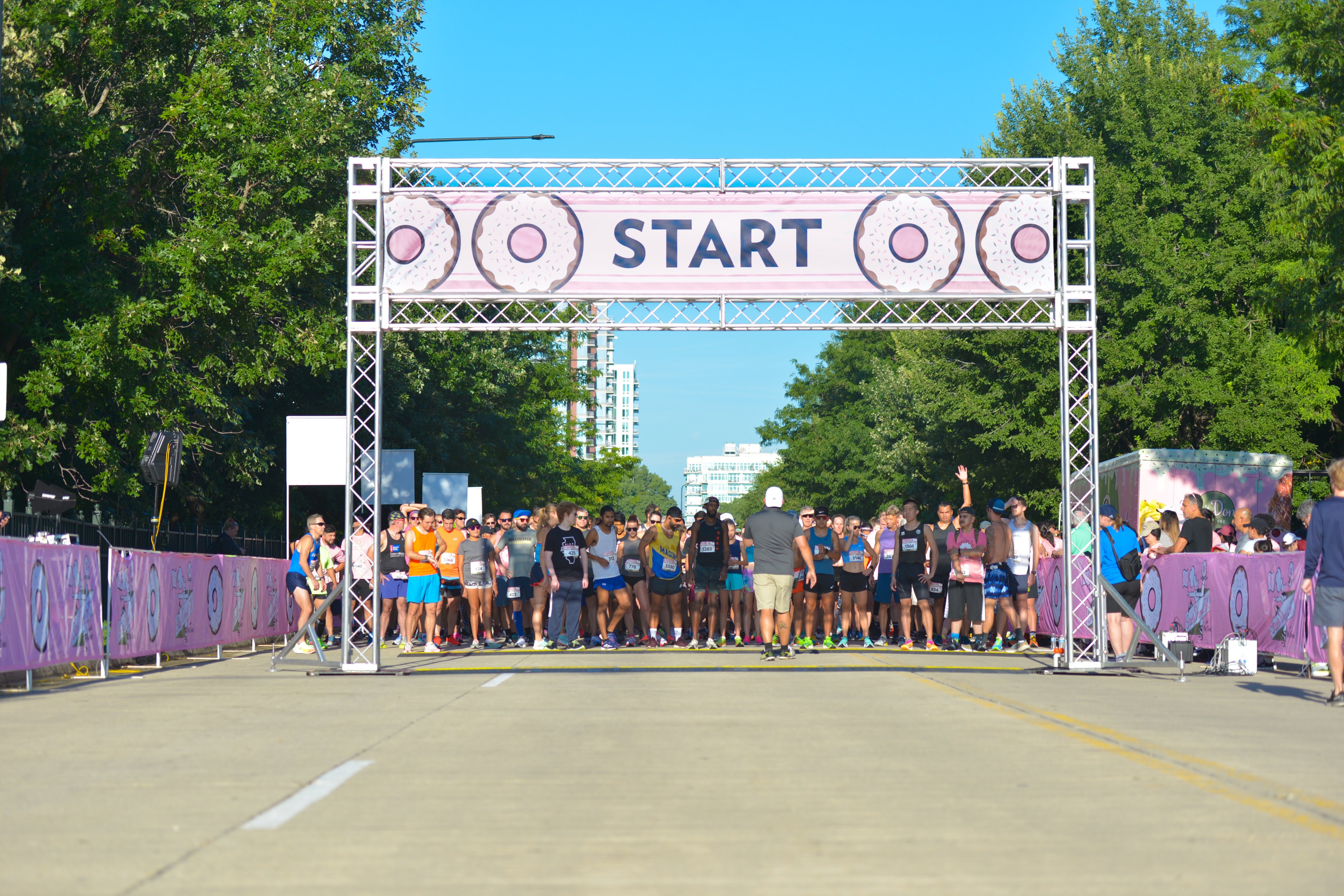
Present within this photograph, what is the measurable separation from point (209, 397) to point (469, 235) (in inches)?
461

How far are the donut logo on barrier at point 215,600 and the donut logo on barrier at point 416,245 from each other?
4.90 metres

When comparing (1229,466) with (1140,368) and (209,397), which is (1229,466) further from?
(209,397)

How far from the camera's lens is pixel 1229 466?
27719mm

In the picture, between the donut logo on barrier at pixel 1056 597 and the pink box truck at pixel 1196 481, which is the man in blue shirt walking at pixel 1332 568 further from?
the pink box truck at pixel 1196 481

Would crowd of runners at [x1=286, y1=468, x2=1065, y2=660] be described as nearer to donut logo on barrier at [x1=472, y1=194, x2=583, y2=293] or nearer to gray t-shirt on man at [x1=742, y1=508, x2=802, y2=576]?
gray t-shirt on man at [x1=742, y1=508, x2=802, y2=576]

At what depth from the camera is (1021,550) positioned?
20734mm

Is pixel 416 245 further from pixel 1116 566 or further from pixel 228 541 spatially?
pixel 228 541

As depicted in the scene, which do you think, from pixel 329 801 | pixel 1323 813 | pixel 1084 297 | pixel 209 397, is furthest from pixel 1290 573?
pixel 209 397

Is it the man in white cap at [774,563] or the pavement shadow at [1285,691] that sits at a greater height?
the man in white cap at [774,563]

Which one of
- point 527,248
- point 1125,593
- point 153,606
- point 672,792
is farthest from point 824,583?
point 672,792

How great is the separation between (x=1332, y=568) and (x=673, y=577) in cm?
1103

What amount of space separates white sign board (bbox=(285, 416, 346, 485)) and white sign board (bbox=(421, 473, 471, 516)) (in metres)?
7.77

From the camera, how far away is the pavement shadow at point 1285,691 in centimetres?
1334

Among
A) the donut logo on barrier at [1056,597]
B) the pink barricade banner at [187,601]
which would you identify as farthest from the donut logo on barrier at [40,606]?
the donut logo on barrier at [1056,597]
